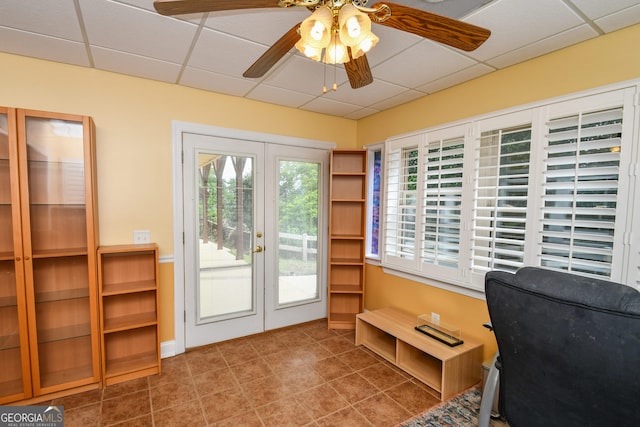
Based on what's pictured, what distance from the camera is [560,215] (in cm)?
194

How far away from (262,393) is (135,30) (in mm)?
2744

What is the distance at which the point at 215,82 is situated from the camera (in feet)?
8.63

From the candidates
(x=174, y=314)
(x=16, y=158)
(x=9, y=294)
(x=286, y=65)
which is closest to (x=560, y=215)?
(x=286, y=65)

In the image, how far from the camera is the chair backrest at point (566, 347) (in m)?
0.89

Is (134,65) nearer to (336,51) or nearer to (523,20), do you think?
(336,51)

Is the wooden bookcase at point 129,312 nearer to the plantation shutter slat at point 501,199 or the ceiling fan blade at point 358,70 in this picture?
the ceiling fan blade at point 358,70

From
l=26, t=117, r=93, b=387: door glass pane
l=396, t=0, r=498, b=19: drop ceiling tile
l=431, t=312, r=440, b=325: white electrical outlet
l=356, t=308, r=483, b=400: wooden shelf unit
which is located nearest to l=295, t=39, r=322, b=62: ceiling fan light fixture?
l=396, t=0, r=498, b=19: drop ceiling tile

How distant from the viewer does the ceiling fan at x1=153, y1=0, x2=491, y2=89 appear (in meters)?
1.11

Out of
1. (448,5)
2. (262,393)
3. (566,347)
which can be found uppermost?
(448,5)

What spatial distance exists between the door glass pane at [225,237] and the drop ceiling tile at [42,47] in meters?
1.15

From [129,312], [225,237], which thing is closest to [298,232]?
[225,237]

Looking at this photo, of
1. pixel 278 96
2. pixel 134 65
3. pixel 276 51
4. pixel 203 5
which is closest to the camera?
pixel 203 5

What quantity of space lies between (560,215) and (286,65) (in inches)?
90.3

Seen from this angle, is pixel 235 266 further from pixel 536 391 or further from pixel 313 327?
pixel 536 391
